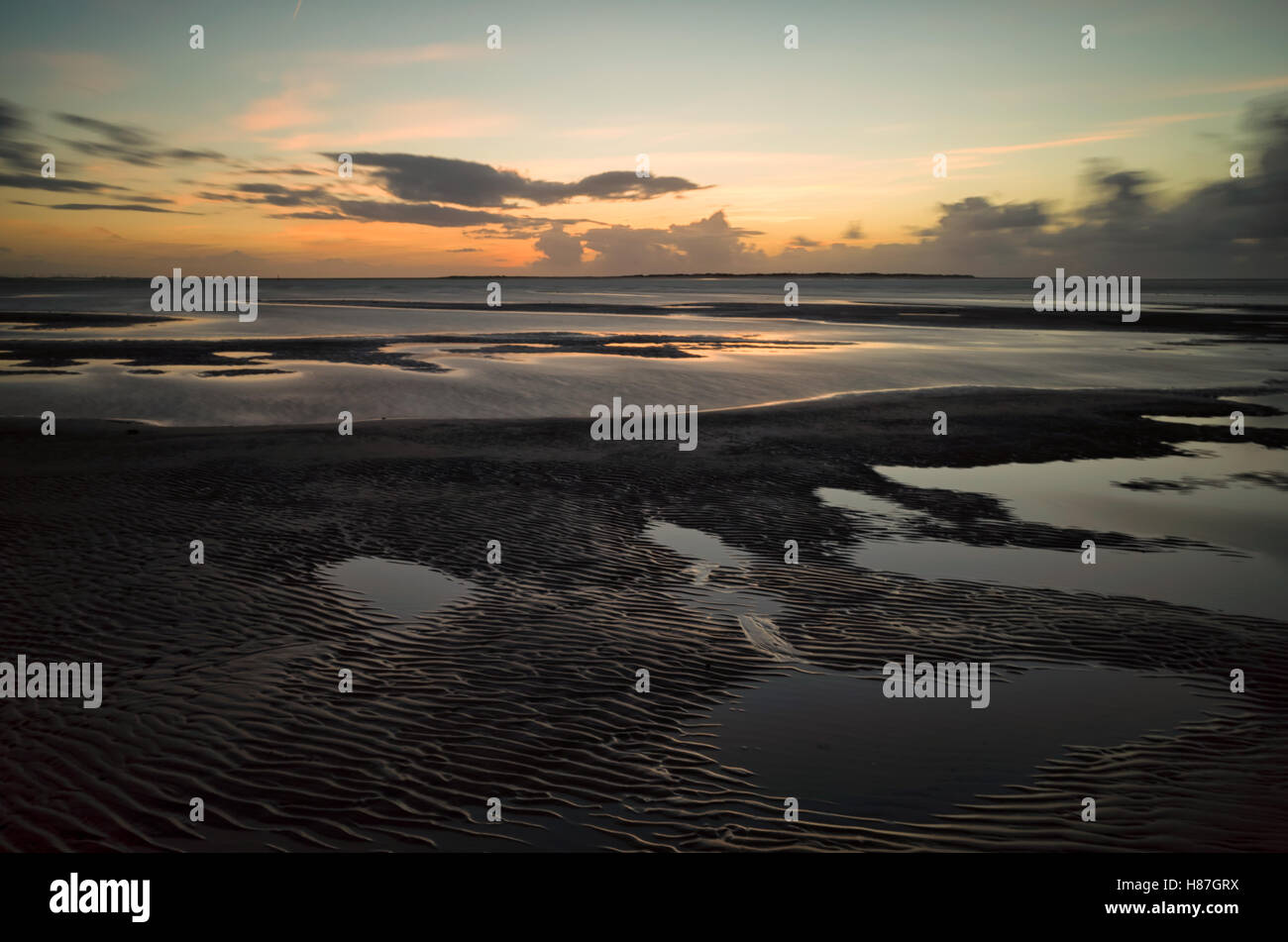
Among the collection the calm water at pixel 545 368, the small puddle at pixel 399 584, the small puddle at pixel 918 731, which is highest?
the calm water at pixel 545 368

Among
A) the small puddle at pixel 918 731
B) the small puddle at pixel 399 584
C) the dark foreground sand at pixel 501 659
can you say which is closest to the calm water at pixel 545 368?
the dark foreground sand at pixel 501 659

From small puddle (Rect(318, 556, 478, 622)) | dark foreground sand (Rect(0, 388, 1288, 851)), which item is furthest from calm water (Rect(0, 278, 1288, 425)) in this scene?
small puddle (Rect(318, 556, 478, 622))

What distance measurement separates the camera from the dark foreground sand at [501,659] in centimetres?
571

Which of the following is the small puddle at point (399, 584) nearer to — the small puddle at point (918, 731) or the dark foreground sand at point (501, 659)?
the dark foreground sand at point (501, 659)

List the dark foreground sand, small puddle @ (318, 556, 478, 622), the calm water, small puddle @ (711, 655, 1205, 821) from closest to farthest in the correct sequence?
the dark foreground sand
small puddle @ (711, 655, 1205, 821)
small puddle @ (318, 556, 478, 622)
the calm water

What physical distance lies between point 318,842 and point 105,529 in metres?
9.26

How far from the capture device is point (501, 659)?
27.7ft

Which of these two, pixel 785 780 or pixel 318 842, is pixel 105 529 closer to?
pixel 318 842

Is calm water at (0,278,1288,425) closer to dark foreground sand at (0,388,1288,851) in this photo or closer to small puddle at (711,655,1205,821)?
dark foreground sand at (0,388,1288,851)

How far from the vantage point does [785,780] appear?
6.27 metres

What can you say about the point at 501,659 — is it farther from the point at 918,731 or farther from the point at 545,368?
the point at 545,368

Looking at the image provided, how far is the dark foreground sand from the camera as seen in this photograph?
5.71 meters
